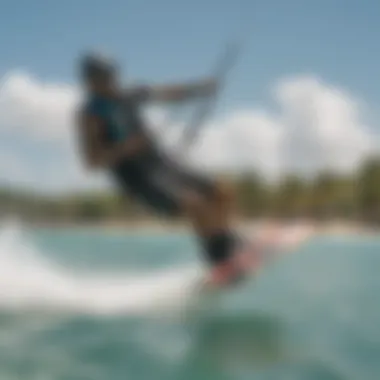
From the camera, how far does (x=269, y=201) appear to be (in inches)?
74.1

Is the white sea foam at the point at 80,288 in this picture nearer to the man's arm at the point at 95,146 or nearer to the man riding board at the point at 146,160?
the man riding board at the point at 146,160

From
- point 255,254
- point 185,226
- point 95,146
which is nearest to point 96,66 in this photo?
point 95,146

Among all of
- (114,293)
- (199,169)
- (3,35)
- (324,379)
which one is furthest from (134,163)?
(324,379)

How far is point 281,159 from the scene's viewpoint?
190cm

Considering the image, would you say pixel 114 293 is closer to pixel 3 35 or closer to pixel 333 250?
pixel 333 250

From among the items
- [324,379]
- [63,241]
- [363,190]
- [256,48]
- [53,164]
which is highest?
[256,48]

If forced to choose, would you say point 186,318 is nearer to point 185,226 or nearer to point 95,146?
point 185,226

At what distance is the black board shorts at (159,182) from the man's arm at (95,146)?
0.10ft

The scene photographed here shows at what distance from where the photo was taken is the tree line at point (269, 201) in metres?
1.87

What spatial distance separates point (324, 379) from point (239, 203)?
0.43 m

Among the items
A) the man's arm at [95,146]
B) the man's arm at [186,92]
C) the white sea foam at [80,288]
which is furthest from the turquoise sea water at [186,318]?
the man's arm at [186,92]

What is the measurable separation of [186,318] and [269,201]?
1.05 ft

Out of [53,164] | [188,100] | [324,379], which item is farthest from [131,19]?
[324,379]

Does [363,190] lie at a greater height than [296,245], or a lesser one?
greater
